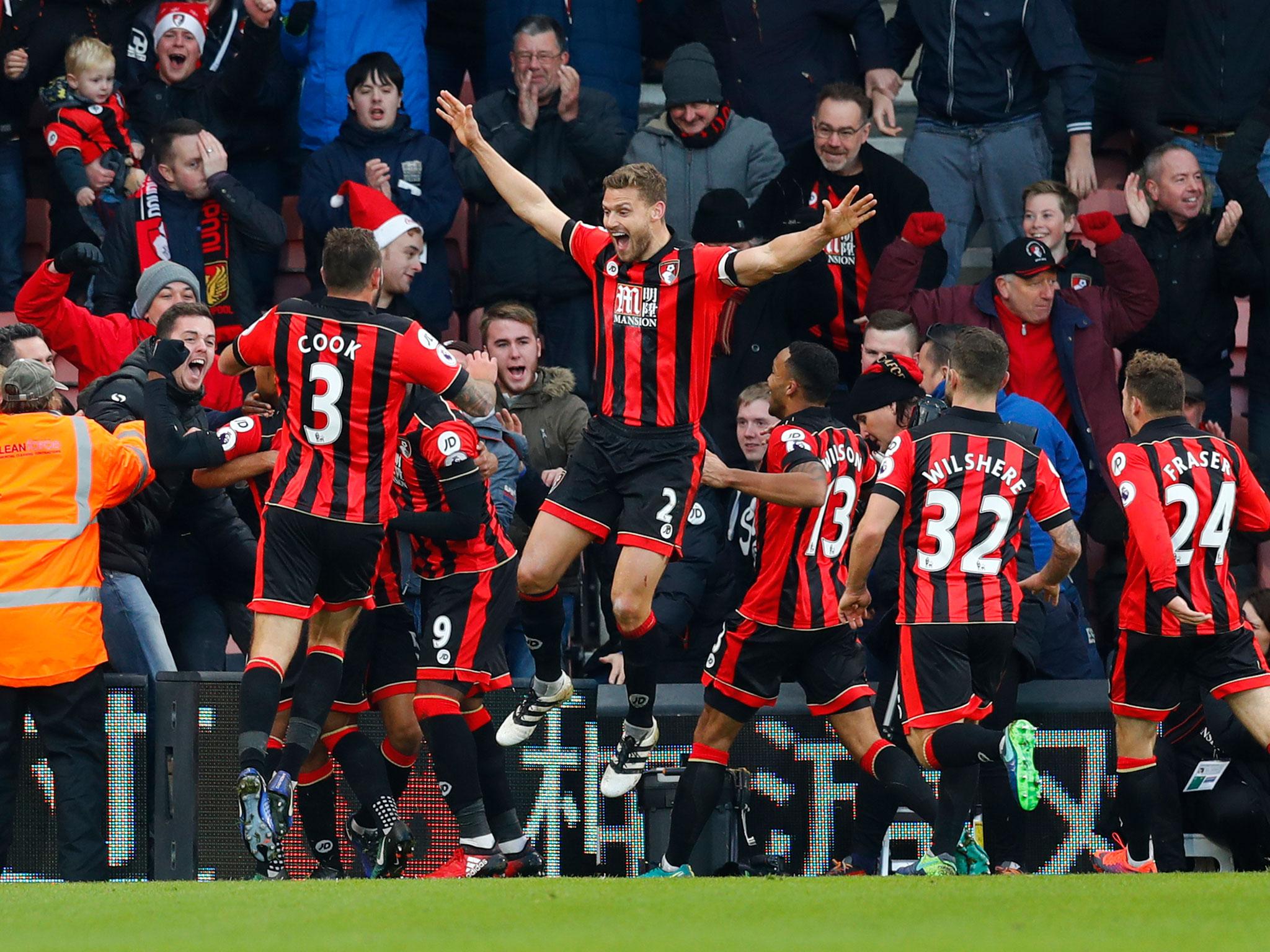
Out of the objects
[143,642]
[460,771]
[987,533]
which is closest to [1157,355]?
[987,533]

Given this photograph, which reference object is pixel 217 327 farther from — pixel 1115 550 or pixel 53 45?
pixel 1115 550

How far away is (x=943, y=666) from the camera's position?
7.34 m

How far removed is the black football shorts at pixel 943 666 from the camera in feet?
24.0

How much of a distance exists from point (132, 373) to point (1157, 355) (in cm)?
458

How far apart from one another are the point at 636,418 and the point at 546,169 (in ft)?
11.1

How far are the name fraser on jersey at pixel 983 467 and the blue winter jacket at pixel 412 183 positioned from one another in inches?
149

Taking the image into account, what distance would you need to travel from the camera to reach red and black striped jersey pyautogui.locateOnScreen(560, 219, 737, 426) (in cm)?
744

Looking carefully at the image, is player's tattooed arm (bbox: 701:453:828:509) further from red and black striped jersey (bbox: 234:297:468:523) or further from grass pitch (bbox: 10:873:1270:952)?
grass pitch (bbox: 10:873:1270:952)

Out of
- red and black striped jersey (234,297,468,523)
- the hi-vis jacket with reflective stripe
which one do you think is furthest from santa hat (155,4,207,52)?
red and black striped jersey (234,297,468,523)

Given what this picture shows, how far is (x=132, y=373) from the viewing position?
331 inches

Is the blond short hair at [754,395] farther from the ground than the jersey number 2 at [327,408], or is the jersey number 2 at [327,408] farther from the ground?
the blond short hair at [754,395]

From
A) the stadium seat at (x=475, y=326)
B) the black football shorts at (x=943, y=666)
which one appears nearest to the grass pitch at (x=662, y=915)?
the black football shorts at (x=943, y=666)

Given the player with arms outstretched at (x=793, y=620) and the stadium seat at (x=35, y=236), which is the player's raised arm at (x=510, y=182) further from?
the stadium seat at (x=35, y=236)

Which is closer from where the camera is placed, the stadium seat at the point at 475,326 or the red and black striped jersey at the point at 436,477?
the red and black striped jersey at the point at 436,477
